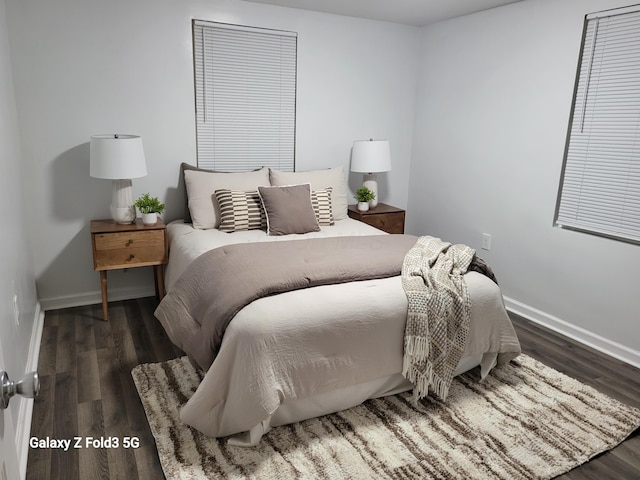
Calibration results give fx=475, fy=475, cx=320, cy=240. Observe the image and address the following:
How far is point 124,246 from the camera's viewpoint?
3.21 m

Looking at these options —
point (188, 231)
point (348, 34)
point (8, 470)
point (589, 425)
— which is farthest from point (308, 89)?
point (8, 470)

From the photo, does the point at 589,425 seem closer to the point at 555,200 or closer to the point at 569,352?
the point at 569,352

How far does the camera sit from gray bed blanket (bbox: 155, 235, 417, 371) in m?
2.21

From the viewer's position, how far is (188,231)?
11.1ft

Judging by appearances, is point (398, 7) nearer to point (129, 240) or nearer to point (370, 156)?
point (370, 156)

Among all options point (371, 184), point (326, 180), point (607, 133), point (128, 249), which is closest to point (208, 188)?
point (128, 249)

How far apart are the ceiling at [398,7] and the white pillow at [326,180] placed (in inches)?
50.1

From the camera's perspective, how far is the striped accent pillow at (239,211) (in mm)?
3414

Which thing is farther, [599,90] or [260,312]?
[599,90]

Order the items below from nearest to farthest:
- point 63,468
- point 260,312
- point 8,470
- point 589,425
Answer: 1. point 8,470
2. point 63,468
3. point 260,312
4. point 589,425

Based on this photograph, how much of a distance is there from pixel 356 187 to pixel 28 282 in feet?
9.09

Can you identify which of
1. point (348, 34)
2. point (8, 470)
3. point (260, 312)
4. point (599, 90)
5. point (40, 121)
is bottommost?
point (260, 312)

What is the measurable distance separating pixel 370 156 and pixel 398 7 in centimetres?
118

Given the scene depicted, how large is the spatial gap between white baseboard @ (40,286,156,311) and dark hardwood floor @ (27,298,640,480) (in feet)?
0.29
